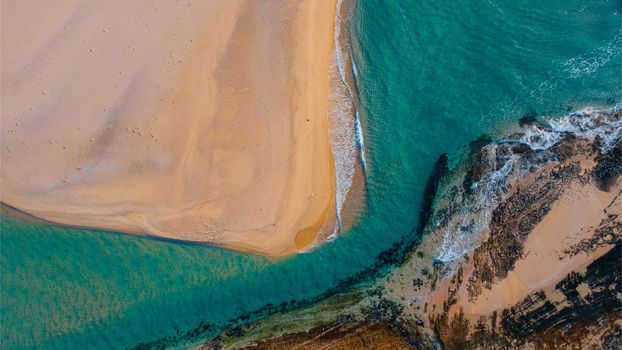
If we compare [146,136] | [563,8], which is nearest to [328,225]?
[146,136]

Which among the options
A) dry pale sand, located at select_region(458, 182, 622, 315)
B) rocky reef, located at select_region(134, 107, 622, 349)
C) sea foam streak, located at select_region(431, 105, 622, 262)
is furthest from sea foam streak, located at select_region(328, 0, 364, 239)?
dry pale sand, located at select_region(458, 182, 622, 315)

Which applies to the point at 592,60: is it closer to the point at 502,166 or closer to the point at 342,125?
the point at 502,166

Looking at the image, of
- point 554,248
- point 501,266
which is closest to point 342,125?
point 501,266

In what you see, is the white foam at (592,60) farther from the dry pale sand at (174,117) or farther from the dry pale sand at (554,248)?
the dry pale sand at (174,117)

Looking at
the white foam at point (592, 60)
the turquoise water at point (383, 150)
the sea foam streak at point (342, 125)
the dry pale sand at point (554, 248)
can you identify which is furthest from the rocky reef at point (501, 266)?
the sea foam streak at point (342, 125)

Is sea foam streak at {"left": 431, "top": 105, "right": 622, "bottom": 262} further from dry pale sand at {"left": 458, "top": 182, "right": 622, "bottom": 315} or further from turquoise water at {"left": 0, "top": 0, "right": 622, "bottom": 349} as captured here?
dry pale sand at {"left": 458, "top": 182, "right": 622, "bottom": 315}

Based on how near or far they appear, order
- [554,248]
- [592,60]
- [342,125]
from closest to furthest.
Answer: [554,248], [342,125], [592,60]

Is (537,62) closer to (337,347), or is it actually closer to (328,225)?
(328,225)
